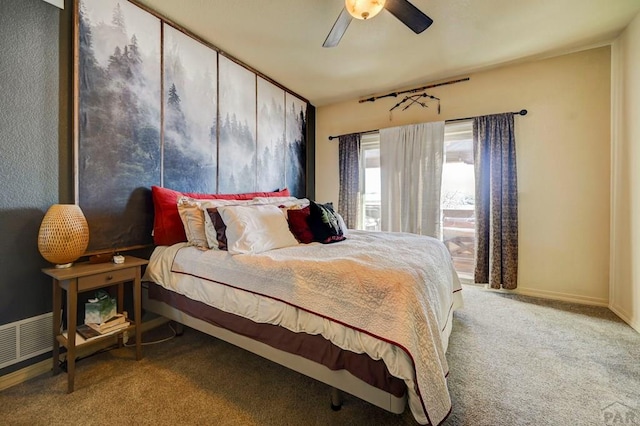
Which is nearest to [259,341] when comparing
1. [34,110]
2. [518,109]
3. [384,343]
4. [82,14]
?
[384,343]

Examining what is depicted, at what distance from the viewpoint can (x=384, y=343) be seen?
1.14 metres

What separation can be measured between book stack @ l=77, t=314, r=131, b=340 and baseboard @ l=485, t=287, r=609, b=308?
381 cm

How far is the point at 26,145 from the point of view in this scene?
1624 millimetres

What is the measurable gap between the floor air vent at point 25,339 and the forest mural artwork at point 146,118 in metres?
0.52

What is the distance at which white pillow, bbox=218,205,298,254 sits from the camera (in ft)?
6.04

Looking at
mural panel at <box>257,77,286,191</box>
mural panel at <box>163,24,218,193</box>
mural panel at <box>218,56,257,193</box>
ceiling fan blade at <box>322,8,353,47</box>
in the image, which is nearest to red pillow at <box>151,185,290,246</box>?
mural panel at <box>163,24,218,193</box>

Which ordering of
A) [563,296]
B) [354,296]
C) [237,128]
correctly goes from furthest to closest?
[237,128] → [563,296] → [354,296]

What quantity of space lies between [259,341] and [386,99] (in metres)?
3.65

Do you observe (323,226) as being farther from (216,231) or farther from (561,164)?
(561,164)

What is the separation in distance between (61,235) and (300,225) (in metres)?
1.56

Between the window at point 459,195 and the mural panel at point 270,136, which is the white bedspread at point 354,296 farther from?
the window at point 459,195

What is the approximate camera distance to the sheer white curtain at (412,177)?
11.3 ft

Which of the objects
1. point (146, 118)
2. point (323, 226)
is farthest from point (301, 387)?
point (146, 118)

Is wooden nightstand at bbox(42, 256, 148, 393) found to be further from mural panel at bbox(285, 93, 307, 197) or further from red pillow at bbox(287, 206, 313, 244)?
mural panel at bbox(285, 93, 307, 197)
